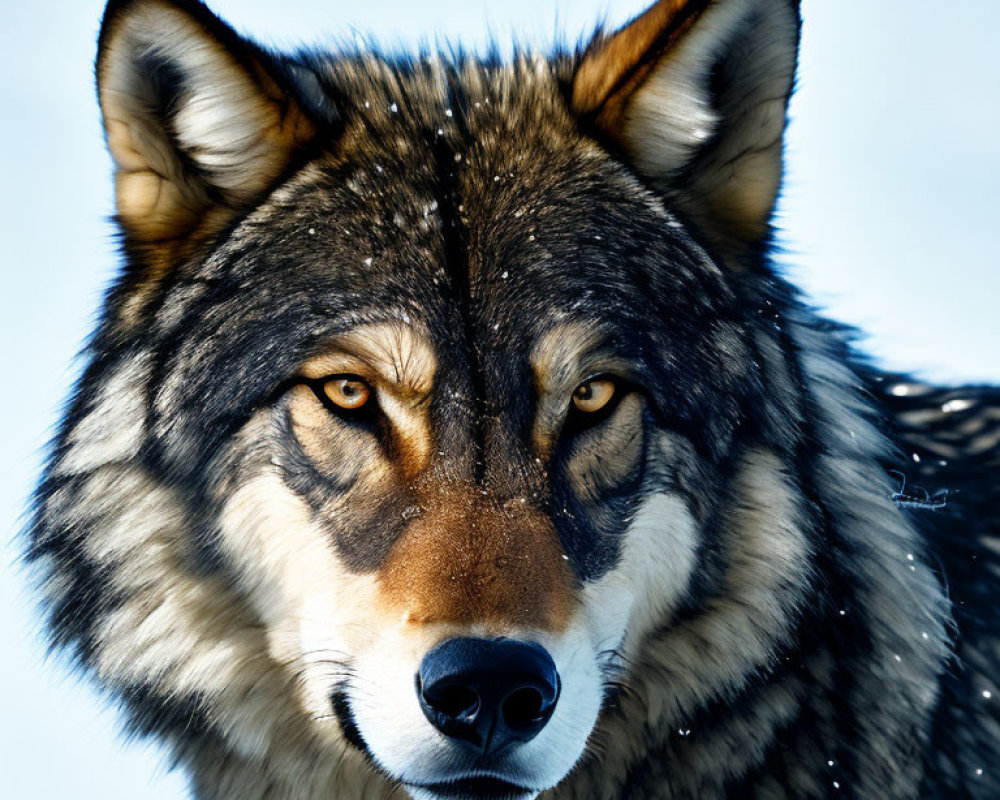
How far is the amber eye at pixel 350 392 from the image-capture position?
2.55 m

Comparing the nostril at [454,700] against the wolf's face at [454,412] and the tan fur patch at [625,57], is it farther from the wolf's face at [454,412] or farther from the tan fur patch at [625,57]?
the tan fur patch at [625,57]

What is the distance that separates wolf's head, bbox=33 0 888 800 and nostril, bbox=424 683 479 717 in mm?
237

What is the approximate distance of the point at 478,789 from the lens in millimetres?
2230

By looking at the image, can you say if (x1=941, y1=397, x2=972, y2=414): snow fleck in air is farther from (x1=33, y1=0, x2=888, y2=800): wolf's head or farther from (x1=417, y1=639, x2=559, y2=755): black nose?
(x1=417, y1=639, x2=559, y2=755): black nose

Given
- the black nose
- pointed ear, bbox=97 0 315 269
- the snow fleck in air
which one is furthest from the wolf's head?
the snow fleck in air

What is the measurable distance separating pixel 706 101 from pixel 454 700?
1.66m

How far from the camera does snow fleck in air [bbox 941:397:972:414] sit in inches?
136

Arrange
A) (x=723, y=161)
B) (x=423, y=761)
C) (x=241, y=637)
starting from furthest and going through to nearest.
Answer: (x=723, y=161) → (x=241, y=637) → (x=423, y=761)

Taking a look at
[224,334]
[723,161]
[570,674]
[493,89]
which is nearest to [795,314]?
[723,161]

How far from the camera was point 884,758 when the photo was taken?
2.72 metres

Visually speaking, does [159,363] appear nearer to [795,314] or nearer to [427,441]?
[427,441]

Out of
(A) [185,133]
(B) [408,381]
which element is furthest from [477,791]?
(A) [185,133]

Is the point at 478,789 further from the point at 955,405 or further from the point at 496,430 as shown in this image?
the point at 955,405

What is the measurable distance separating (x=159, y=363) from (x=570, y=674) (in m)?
1.37
